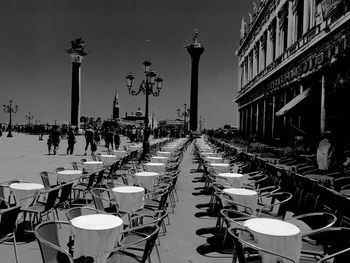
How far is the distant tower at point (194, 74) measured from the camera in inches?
1903

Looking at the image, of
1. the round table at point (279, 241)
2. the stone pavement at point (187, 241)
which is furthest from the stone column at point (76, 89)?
the round table at point (279, 241)

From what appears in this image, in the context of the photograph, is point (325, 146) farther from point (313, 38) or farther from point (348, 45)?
point (313, 38)

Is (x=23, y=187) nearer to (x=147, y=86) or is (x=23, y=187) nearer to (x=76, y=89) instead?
(x=147, y=86)

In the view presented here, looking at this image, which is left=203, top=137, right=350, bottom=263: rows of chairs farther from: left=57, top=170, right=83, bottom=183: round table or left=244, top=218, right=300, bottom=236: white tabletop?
left=57, top=170, right=83, bottom=183: round table

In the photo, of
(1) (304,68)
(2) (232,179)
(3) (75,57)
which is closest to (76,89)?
(3) (75,57)

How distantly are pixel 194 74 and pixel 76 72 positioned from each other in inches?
696

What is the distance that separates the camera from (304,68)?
18.8 meters

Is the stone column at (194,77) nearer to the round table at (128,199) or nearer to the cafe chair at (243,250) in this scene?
the round table at (128,199)

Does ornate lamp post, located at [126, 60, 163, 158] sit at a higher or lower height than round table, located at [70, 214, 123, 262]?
higher

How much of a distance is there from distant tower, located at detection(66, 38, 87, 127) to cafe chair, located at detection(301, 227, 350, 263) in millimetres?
51317

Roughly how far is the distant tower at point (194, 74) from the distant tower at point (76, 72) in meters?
16.1

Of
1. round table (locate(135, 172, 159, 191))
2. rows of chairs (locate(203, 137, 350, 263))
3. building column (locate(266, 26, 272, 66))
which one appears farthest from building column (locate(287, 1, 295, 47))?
round table (locate(135, 172, 159, 191))

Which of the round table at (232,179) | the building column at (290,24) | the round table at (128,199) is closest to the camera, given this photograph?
the round table at (128,199)

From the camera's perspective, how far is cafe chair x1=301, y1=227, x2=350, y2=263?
10.1ft
